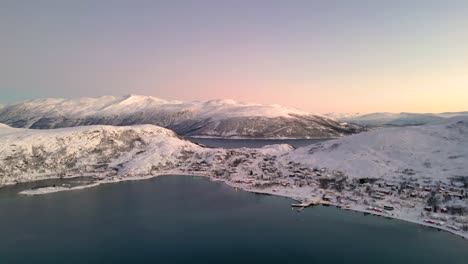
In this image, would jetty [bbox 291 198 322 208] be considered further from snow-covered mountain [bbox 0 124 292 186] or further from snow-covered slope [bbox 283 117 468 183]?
snow-covered mountain [bbox 0 124 292 186]

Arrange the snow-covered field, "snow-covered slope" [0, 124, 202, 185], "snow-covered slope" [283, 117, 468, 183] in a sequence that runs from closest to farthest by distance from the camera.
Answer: the snow-covered field → "snow-covered slope" [283, 117, 468, 183] → "snow-covered slope" [0, 124, 202, 185]

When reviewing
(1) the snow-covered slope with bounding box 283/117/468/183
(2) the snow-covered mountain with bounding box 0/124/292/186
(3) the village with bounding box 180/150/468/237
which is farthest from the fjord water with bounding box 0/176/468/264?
(1) the snow-covered slope with bounding box 283/117/468/183

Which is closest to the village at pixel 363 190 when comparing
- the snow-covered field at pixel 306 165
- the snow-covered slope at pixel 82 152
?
the snow-covered field at pixel 306 165

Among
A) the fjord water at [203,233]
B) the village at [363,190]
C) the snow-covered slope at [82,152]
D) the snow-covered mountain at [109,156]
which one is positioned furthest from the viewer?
the snow-covered mountain at [109,156]

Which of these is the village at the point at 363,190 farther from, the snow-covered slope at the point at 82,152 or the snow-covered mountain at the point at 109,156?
the snow-covered slope at the point at 82,152

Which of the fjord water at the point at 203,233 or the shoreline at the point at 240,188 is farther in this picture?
the shoreline at the point at 240,188

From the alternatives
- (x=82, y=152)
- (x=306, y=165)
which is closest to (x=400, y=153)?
(x=306, y=165)

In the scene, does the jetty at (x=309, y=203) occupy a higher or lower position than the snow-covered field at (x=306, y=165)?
lower

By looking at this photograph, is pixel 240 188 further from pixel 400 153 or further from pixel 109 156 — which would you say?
pixel 109 156
